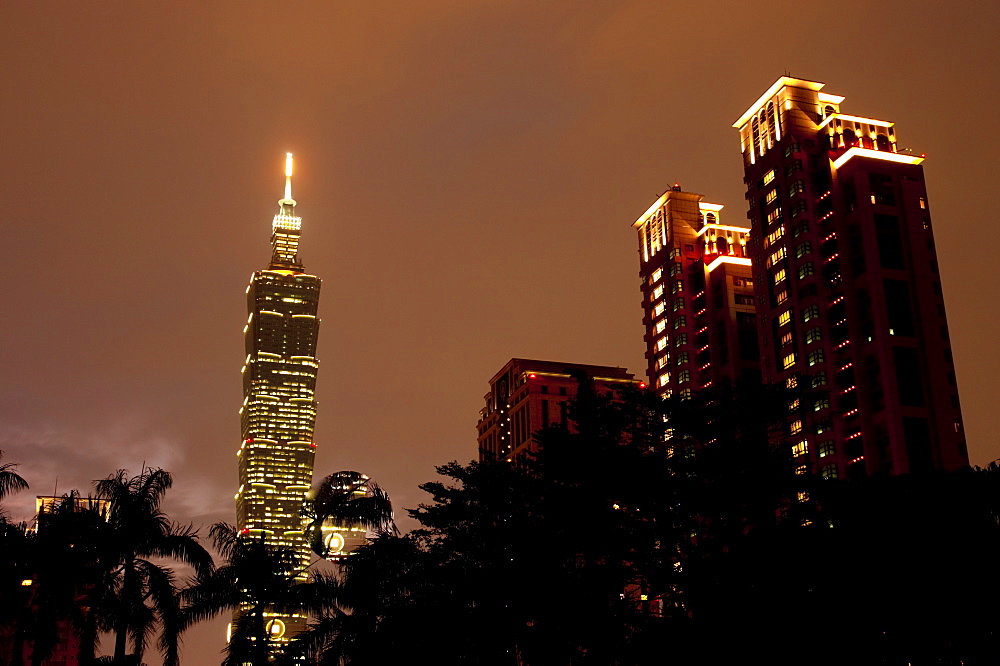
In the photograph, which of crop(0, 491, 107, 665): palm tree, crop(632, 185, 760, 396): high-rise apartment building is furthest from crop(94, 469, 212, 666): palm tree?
crop(632, 185, 760, 396): high-rise apartment building

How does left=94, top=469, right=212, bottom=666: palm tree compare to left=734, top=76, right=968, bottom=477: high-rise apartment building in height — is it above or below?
below

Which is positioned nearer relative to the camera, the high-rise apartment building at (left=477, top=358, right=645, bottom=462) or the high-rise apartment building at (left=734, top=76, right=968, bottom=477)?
the high-rise apartment building at (left=734, top=76, right=968, bottom=477)

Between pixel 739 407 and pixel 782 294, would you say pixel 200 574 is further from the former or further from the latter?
pixel 782 294

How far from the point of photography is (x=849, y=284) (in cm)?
11325

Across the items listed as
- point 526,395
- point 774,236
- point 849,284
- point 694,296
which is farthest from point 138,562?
point 526,395

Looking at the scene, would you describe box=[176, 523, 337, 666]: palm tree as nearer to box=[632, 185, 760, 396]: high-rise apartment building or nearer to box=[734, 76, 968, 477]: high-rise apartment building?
box=[734, 76, 968, 477]: high-rise apartment building

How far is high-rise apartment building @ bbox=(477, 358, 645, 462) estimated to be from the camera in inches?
6417

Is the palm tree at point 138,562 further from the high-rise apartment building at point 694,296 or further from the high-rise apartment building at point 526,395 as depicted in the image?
the high-rise apartment building at point 526,395

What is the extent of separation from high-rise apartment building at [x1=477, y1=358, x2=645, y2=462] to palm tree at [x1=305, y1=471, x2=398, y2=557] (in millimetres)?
116192

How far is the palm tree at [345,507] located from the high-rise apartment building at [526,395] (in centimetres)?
11619

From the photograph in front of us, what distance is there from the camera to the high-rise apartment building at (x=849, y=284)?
347 ft

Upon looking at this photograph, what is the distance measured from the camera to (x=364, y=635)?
3709 centimetres

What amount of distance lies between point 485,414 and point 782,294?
74.3m

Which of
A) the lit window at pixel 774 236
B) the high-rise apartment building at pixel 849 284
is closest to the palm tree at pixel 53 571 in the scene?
the high-rise apartment building at pixel 849 284
